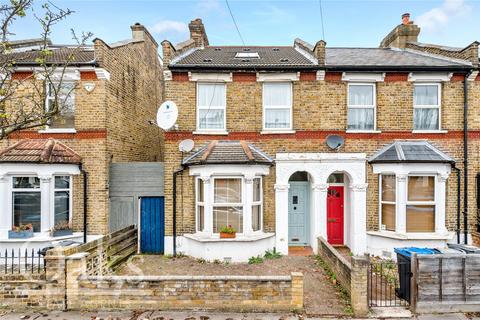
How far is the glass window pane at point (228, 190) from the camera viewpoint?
926 centimetres

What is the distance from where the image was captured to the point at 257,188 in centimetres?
959

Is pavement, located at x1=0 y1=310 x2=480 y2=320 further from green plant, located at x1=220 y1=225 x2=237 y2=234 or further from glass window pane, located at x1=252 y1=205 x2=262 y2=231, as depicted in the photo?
glass window pane, located at x1=252 y1=205 x2=262 y2=231

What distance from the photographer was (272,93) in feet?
32.8

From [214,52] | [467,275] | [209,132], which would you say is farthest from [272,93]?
[467,275]

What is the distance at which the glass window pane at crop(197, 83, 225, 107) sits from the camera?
992 cm

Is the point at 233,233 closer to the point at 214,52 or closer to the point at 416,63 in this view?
the point at 214,52

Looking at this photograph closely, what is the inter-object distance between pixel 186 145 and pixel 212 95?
203 centimetres

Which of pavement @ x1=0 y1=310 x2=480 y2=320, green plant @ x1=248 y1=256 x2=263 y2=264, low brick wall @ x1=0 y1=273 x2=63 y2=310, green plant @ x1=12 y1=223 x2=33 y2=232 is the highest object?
green plant @ x1=12 y1=223 x2=33 y2=232

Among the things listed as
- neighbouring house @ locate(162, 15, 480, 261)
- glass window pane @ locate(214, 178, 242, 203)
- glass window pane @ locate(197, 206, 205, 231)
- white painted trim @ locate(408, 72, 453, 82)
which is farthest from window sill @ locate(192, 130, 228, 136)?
white painted trim @ locate(408, 72, 453, 82)

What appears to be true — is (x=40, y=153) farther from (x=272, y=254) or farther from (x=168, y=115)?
(x=272, y=254)

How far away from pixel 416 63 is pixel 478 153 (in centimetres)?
383

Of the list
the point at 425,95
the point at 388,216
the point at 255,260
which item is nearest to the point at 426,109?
the point at 425,95

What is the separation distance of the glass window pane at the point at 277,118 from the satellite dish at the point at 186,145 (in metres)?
2.74

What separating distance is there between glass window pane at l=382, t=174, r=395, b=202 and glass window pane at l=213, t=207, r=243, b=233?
5060 mm
